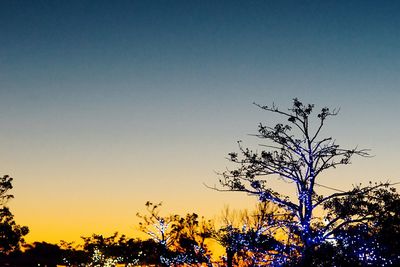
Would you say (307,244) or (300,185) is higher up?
(300,185)

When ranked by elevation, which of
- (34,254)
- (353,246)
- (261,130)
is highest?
(34,254)

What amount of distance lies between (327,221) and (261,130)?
4.30 m

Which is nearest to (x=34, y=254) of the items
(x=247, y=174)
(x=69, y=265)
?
(x=69, y=265)

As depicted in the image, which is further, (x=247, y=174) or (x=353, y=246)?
(x=247, y=174)

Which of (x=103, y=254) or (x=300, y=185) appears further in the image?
(x=103, y=254)

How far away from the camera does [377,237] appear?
1627 cm

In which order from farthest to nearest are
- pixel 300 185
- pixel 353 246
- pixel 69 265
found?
pixel 69 265, pixel 300 185, pixel 353 246

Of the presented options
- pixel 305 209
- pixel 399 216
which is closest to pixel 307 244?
pixel 305 209

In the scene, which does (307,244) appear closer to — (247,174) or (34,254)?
(247,174)

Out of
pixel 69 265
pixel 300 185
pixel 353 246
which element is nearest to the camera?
pixel 353 246

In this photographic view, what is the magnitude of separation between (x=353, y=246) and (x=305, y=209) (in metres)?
2.11

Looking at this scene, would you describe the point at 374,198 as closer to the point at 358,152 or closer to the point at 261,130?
the point at 358,152

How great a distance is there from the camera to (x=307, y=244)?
1659cm

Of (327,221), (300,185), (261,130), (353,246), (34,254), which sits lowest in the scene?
(353,246)
